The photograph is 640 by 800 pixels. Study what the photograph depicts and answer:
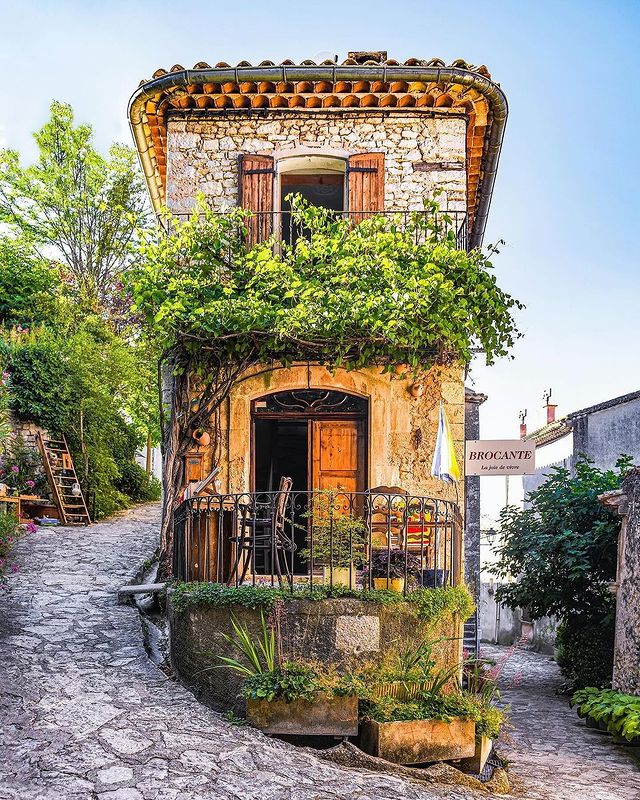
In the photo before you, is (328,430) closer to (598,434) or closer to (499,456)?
(499,456)

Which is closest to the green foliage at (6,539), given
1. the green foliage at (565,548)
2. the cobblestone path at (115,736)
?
the cobblestone path at (115,736)

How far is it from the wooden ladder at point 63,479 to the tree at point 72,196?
9.25 m

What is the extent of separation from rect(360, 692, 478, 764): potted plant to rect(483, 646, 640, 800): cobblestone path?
99 cm

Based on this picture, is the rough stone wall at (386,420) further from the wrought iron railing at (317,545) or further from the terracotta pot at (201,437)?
the wrought iron railing at (317,545)

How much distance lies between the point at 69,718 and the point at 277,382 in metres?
4.81

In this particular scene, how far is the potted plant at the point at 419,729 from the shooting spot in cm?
589

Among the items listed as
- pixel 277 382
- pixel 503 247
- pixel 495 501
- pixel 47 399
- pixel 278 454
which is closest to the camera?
pixel 503 247

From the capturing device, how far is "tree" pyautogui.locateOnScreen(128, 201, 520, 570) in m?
8.62

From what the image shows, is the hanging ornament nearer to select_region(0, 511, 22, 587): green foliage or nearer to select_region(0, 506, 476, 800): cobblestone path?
select_region(0, 506, 476, 800): cobblestone path

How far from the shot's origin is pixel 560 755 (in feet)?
27.2

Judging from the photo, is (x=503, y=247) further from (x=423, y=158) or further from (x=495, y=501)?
(x=495, y=501)

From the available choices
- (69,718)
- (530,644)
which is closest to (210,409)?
(69,718)

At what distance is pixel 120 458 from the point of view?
17016mm

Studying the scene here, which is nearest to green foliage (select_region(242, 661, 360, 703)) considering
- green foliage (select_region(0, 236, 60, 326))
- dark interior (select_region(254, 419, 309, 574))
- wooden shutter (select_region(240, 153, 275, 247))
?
dark interior (select_region(254, 419, 309, 574))
